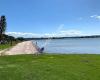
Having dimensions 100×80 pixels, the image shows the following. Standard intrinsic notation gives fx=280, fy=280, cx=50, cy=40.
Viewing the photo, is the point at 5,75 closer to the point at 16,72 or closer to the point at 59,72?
the point at 16,72

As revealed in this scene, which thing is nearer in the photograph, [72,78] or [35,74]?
[72,78]

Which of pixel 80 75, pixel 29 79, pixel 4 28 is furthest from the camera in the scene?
pixel 4 28

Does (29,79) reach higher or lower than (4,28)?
lower

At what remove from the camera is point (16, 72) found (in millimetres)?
18656

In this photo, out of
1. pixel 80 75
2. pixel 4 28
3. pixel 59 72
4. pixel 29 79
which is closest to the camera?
pixel 29 79

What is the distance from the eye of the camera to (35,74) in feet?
58.3

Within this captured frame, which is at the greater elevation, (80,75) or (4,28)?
(4,28)

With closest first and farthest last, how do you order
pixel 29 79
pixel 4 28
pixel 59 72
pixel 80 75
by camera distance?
pixel 29 79
pixel 80 75
pixel 59 72
pixel 4 28

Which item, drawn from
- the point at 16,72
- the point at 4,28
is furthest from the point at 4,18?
the point at 16,72

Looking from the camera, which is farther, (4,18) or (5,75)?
(4,18)

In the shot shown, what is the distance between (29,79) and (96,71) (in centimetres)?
523

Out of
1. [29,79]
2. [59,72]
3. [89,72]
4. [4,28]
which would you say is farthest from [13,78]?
[4,28]

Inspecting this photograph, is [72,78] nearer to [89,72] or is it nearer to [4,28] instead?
[89,72]

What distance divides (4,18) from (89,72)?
124 meters
